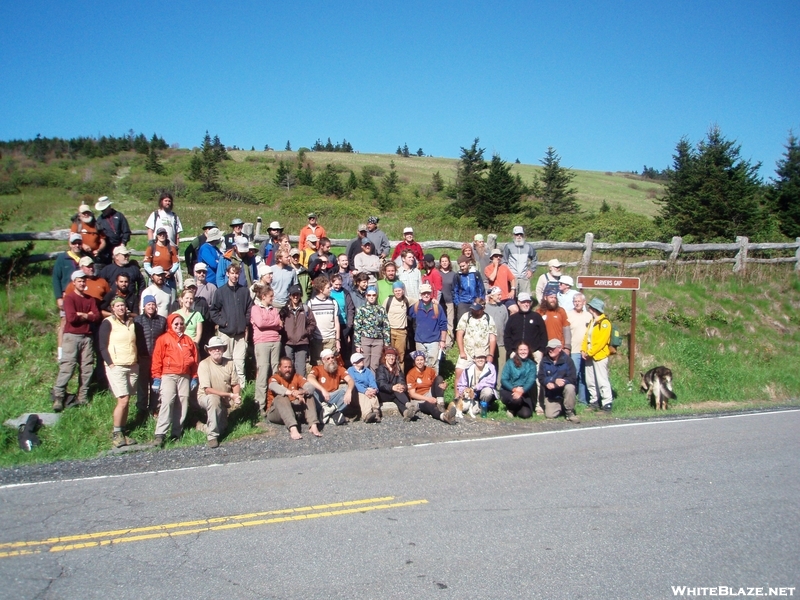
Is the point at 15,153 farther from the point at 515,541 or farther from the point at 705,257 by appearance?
the point at 515,541

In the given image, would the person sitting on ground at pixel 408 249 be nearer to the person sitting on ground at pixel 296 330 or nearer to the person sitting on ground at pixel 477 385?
the person sitting on ground at pixel 477 385

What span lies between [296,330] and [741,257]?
50.8ft

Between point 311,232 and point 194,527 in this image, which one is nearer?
point 194,527

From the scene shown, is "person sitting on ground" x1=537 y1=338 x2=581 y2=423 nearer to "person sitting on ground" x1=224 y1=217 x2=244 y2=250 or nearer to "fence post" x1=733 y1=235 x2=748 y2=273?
"person sitting on ground" x1=224 y1=217 x2=244 y2=250

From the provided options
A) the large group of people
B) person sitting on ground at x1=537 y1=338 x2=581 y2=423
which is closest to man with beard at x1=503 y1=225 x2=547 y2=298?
the large group of people

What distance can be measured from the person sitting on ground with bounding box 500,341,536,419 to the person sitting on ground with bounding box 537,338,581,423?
0.28 metres

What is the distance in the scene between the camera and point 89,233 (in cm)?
1084

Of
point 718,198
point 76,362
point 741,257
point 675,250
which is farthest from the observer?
point 718,198

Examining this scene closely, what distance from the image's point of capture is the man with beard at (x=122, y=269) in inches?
403

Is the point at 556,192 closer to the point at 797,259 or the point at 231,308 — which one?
the point at 797,259

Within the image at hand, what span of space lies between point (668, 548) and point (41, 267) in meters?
12.9

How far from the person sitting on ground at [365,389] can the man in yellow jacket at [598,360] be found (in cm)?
427

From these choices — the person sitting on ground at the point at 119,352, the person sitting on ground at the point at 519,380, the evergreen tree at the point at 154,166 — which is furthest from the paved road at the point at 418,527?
the evergreen tree at the point at 154,166

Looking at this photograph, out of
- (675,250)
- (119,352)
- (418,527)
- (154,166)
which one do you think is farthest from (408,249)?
(154,166)
